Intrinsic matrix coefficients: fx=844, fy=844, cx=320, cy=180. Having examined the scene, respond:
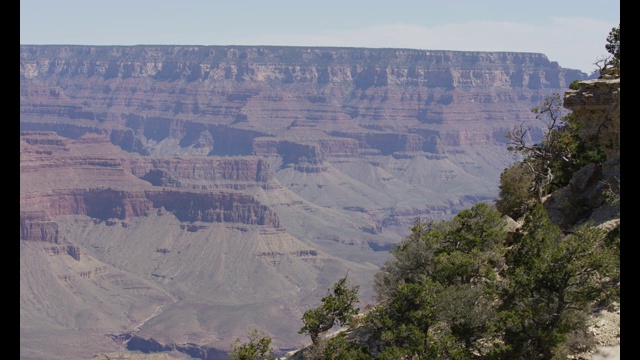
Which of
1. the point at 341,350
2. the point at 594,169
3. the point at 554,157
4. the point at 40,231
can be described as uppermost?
the point at 554,157

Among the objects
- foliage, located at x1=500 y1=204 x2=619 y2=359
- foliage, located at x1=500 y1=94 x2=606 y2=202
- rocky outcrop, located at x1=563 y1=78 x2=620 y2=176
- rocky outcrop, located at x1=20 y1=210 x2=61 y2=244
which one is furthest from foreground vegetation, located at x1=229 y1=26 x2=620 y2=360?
rocky outcrop, located at x1=20 y1=210 x2=61 y2=244

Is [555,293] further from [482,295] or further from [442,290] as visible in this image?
[442,290]

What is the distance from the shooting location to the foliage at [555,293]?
2355cm

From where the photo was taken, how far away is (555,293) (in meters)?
24.7

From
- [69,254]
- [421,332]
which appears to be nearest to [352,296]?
[421,332]

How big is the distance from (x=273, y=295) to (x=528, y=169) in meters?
154

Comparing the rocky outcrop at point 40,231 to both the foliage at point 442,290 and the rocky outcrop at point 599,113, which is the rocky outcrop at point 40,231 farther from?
the rocky outcrop at point 599,113

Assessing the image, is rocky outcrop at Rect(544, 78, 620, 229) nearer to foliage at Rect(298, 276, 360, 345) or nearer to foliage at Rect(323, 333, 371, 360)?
foliage at Rect(298, 276, 360, 345)

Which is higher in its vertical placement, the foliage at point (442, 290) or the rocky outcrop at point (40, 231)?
the foliage at point (442, 290)

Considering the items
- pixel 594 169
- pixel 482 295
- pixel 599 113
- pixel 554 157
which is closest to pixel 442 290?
pixel 482 295

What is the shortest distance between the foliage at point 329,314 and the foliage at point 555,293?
20.4 feet

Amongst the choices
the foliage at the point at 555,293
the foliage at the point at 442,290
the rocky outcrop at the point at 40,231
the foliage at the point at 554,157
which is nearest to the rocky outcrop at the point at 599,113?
the foliage at the point at 554,157

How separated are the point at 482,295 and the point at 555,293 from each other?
115 inches

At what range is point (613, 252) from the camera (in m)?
25.8
